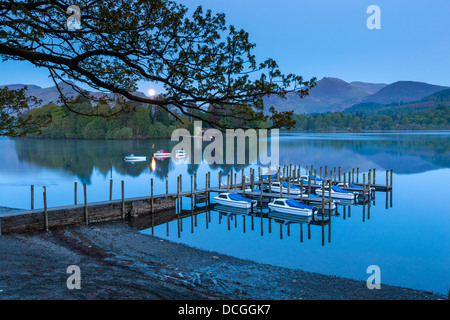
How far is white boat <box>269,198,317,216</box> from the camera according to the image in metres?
26.6

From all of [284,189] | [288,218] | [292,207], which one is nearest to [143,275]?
[292,207]

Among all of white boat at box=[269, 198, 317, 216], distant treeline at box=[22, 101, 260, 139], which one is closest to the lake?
white boat at box=[269, 198, 317, 216]

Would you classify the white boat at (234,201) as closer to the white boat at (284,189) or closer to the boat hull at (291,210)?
the boat hull at (291,210)

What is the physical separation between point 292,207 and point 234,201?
535 cm

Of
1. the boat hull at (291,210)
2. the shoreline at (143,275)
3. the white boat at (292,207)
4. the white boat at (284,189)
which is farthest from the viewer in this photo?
the white boat at (284,189)

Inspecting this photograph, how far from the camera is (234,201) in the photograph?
30.1 metres

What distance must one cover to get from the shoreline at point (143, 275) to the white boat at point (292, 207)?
10.7 meters

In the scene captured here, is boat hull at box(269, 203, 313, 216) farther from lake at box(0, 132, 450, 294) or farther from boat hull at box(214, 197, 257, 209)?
boat hull at box(214, 197, 257, 209)

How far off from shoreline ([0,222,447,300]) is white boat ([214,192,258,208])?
11285mm

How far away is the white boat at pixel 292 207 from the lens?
26.6 m

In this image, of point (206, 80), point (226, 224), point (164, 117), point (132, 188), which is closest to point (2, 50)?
point (206, 80)

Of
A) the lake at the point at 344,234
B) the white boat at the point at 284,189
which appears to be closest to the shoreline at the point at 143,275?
the lake at the point at 344,234

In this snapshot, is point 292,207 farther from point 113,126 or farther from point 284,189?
point 113,126

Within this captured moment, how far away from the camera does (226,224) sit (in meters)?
27.0
